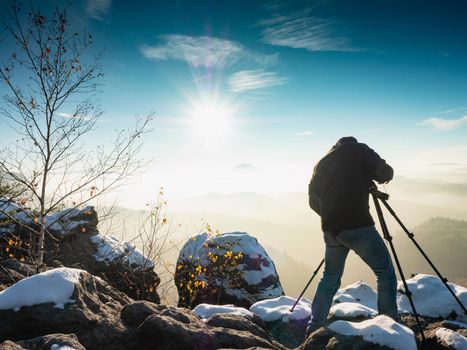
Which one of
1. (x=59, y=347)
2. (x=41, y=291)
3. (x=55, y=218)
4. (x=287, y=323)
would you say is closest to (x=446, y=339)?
(x=287, y=323)

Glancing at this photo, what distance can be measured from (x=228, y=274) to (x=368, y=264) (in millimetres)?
7434

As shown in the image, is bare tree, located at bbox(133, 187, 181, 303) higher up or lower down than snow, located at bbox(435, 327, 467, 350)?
higher up

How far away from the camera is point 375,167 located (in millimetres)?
5242

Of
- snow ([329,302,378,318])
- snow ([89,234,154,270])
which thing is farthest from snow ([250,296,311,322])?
snow ([89,234,154,270])

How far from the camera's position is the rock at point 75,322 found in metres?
3.27

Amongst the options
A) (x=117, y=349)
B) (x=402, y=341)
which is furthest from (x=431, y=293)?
(x=117, y=349)

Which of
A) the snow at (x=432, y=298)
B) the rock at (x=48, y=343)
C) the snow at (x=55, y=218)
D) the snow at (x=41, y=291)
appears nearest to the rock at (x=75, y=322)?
the snow at (x=41, y=291)

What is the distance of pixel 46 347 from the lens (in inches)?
106

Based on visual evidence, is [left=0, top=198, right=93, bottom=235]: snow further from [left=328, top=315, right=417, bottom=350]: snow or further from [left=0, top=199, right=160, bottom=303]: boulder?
[left=328, top=315, right=417, bottom=350]: snow

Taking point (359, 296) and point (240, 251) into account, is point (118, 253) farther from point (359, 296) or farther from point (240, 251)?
point (359, 296)

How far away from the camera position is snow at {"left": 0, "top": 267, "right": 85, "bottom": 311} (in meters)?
3.37

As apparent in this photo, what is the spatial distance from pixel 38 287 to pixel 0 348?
1048mm

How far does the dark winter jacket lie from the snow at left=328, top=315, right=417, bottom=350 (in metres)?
1.63

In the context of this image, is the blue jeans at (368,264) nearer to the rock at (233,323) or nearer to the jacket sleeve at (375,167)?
the jacket sleeve at (375,167)
